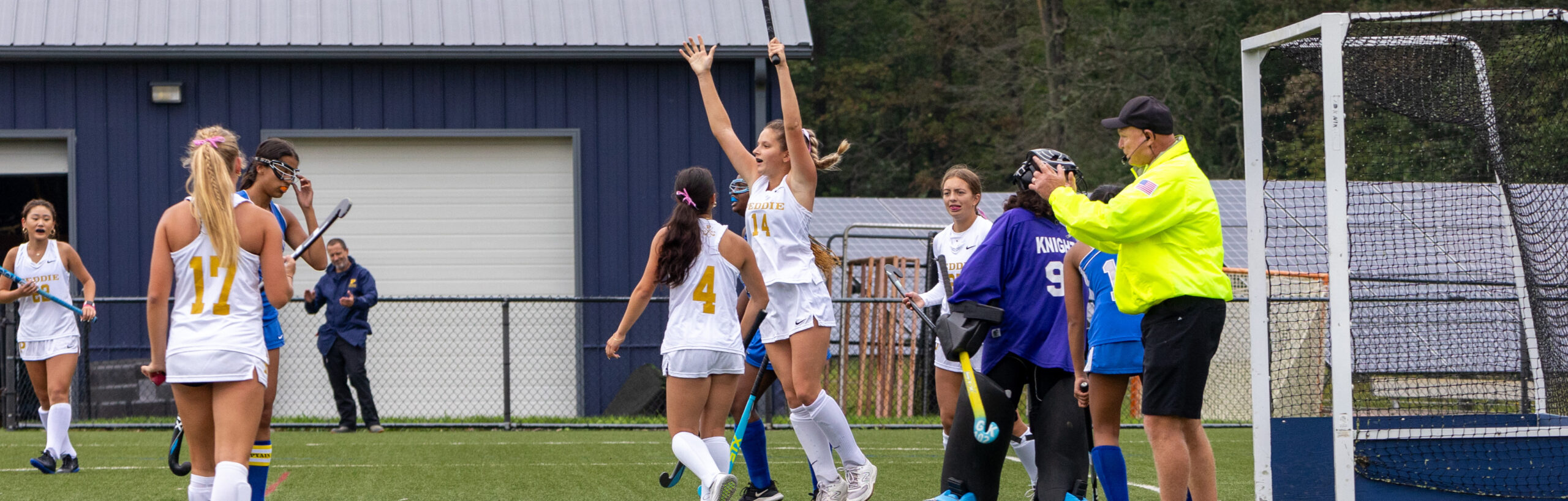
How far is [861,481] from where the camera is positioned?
578 cm

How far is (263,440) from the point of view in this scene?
5.24m

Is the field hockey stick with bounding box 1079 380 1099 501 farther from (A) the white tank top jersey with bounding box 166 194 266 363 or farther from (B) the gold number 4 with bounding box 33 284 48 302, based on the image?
(B) the gold number 4 with bounding box 33 284 48 302

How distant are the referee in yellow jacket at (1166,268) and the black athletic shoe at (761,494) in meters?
2.12

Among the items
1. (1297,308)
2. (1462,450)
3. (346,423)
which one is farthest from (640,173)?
(1462,450)

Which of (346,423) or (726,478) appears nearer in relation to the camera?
(726,478)

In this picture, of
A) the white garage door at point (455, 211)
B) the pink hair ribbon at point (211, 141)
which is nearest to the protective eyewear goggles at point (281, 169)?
the pink hair ribbon at point (211, 141)

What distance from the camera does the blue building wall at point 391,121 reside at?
12008mm

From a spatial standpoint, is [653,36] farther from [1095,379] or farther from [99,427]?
[1095,379]

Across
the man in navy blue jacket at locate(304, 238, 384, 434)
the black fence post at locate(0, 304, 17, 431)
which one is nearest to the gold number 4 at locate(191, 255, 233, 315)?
the man in navy blue jacket at locate(304, 238, 384, 434)

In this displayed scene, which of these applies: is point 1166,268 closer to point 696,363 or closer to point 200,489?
point 696,363

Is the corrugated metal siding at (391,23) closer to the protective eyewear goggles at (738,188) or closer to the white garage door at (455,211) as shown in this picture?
the white garage door at (455,211)

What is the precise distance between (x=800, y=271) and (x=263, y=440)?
2.31 metres

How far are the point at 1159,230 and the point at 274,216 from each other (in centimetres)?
315

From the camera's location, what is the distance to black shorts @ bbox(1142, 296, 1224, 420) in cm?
436
